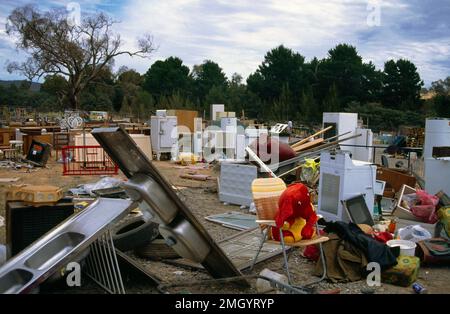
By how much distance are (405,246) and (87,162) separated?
34.9 feet

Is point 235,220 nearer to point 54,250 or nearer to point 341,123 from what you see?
point 54,250

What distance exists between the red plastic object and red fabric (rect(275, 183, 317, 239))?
30.0ft

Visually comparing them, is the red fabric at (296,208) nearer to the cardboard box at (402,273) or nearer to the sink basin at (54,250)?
the cardboard box at (402,273)

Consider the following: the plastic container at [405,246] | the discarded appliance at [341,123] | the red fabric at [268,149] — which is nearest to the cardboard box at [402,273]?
the plastic container at [405,246]

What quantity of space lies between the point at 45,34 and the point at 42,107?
10509 millimetres

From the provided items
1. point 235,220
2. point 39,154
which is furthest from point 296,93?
point 235,220

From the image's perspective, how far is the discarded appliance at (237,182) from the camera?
29.6 feet

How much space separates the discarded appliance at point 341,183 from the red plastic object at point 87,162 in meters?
7.34

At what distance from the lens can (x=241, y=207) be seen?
9.09 m

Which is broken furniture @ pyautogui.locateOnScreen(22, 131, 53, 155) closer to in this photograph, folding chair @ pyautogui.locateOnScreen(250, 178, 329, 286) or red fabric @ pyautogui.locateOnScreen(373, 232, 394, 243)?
folding chair @ pyautogui.locateOnScreen(250, 178, 329, 286)

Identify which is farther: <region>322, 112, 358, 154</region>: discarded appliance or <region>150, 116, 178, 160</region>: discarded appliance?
<region>150, 116, 178, 160</region>: discarded appliance

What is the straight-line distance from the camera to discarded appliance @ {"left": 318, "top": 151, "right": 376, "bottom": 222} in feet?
23.4

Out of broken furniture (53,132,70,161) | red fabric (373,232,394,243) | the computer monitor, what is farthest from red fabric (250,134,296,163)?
→ broken furniture (53,132,70,161)
